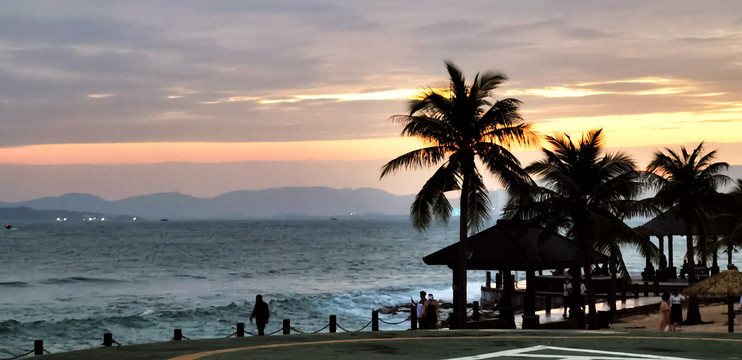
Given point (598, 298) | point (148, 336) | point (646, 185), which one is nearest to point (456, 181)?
point (646, 185)

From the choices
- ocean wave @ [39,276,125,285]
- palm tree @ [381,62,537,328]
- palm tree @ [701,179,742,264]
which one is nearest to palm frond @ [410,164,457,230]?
palm tree @ [381,62,537,328]

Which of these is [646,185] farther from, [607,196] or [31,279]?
[31,279]

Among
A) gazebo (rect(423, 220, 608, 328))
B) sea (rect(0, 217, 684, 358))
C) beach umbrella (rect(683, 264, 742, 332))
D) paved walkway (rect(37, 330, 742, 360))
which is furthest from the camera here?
sea (rect(0, 217, 684, 358))

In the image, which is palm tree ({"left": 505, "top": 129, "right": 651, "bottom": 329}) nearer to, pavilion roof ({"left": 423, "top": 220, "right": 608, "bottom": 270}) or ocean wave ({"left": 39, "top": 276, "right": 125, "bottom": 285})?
pavilion roof ({"left": 423, "top": 220, "right": 608, "bottom": 270})

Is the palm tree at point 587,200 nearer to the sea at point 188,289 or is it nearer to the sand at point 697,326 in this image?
the sand at point 697,326

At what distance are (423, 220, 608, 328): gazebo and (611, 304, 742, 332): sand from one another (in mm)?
3902

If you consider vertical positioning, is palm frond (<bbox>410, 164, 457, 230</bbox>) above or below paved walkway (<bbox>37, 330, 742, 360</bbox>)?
above

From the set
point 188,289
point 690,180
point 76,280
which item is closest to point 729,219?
point 690,180

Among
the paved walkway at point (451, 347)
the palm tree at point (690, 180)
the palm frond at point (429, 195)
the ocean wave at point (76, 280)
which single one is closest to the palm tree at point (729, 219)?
the palm tree at point (690, 180)

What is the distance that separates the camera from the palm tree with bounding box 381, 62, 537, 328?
34.3 m

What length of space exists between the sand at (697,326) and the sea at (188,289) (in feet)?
38.1

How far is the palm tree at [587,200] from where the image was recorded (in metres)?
34.3

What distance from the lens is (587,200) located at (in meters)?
35.4

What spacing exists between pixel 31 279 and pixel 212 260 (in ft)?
130
